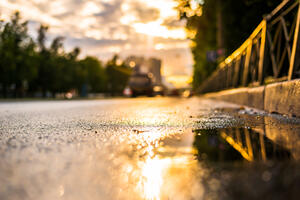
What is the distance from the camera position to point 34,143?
2852mm

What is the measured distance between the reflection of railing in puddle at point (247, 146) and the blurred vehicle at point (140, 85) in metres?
34.5

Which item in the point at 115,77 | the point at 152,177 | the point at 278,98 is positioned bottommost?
the point at 152,177

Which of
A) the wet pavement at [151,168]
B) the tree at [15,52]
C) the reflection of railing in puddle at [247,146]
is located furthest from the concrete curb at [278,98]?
the tree at [15,52]

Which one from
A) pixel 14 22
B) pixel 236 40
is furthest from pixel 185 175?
pixel 14 22

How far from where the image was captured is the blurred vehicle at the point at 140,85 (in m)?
38.1

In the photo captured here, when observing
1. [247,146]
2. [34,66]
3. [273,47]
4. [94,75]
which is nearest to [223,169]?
[247,146]

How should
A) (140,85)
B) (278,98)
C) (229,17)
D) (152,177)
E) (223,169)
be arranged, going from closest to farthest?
1. (152,177)
2. (223,169)
3. (278,98)
4. (229,17)
5. (140,85)

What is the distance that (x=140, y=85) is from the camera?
38625 mm

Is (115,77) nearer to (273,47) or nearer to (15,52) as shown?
(15,52)

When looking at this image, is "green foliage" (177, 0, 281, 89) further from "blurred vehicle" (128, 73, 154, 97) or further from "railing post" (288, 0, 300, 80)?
"blurred vehicle" (128, 73, 154, 97)

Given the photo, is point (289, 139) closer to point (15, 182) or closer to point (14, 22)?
point (15, 182)

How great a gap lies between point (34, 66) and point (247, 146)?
153ft

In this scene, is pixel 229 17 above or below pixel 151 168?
above

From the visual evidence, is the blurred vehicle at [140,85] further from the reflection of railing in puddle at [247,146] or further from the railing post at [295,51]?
the reflection of railing in puddle at [247,146]
